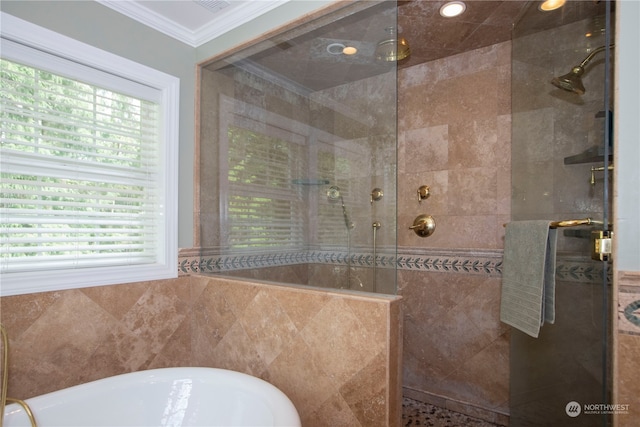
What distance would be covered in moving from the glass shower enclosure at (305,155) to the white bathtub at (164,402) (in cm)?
55

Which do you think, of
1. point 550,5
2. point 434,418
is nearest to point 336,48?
point 550,5

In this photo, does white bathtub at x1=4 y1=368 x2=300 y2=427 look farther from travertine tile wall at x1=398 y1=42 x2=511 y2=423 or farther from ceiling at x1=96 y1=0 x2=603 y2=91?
ceiling at x1=96 y1=0 x2=603 y2=91

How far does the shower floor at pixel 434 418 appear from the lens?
2.24m

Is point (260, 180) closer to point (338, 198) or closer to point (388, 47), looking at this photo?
point (338, 198)

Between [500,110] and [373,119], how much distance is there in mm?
Answer: 1018

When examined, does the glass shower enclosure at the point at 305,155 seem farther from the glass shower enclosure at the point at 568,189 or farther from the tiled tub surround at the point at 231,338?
the glass shower enclosure at the point at 568,189

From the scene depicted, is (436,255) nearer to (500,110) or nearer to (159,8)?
(500,110)

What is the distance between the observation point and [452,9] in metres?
1.92

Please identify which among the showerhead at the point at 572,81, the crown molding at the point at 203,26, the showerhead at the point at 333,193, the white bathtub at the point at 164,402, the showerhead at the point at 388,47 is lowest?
the white bathtub at the point at 164,402

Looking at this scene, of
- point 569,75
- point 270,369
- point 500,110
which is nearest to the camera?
point 569,75

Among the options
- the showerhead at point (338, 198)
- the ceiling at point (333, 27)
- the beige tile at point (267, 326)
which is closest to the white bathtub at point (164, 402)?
the beige tile at point (267, 326)

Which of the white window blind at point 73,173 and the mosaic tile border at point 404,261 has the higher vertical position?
the white window blind at point 73,173

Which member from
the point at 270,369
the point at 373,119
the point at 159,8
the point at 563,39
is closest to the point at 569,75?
the point at 563,39

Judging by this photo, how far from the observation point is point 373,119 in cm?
185
